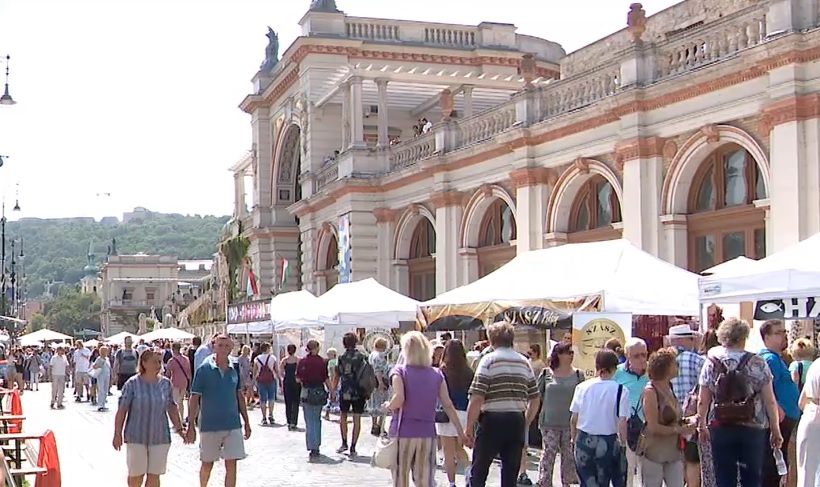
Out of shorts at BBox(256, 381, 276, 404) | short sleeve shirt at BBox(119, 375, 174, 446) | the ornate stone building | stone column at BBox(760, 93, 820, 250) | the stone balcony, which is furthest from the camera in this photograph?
shorts at BBox(256, 381, 276, 404)

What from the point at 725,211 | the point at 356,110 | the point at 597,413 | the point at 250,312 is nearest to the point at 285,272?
the point at 356,110

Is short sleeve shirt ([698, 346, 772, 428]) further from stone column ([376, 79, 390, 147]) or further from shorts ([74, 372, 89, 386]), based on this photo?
shorts ([74, 372, 89, 386])

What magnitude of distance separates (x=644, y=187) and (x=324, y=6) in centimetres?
2090

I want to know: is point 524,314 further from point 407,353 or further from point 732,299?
point 407,353

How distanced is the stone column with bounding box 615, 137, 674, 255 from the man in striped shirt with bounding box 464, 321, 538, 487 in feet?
40.0

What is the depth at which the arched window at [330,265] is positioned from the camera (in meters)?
39.9

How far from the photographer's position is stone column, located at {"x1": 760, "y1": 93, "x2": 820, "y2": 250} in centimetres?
1834

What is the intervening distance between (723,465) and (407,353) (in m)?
2.74

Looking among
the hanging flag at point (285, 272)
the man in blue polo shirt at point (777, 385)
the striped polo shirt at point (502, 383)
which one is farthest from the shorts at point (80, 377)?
the man in blue polo shirt at point (777, 385)

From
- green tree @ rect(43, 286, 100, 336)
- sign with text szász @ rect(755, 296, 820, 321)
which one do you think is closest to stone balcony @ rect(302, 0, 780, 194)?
sign with text szász @ rect(755, 296, 820, 321)

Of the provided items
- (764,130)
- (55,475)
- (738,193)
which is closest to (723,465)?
(55,475)

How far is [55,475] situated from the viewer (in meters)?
9.30

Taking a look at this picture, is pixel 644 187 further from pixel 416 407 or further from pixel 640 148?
pixel 416 407

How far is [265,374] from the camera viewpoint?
24000 millimetres
